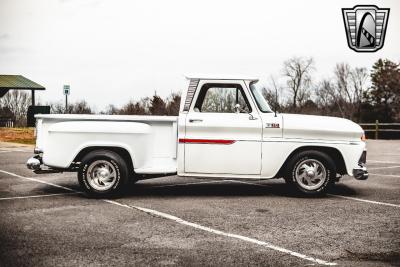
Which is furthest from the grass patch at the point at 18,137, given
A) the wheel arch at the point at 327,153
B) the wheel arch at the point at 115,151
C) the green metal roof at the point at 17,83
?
the wheel arch at the point at 327,153

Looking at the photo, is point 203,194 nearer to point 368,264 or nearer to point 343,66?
point 368,264

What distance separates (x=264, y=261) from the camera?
4.46m

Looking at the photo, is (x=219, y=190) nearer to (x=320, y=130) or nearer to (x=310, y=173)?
(x=310, y=173)

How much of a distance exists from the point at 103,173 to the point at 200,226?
2.44 meters

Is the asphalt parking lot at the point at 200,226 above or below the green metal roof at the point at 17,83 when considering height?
below

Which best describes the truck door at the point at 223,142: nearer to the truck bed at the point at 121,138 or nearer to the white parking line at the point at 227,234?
the truck bed at the point at 121,138

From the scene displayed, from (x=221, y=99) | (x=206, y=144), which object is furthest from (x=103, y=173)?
(x=221, y=99)

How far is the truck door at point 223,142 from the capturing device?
7.62m

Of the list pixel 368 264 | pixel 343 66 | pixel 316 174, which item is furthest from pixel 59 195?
pixel 343 66

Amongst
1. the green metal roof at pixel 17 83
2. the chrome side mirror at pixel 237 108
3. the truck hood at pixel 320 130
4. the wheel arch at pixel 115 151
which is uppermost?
the green metal roof at pixel 17 83

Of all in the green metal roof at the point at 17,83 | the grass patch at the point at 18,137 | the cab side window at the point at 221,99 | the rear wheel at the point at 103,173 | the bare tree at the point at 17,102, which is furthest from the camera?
the bare tree at the point at 17,102

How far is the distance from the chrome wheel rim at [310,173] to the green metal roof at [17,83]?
28.8m

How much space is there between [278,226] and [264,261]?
56.0 inches

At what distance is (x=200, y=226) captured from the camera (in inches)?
229
